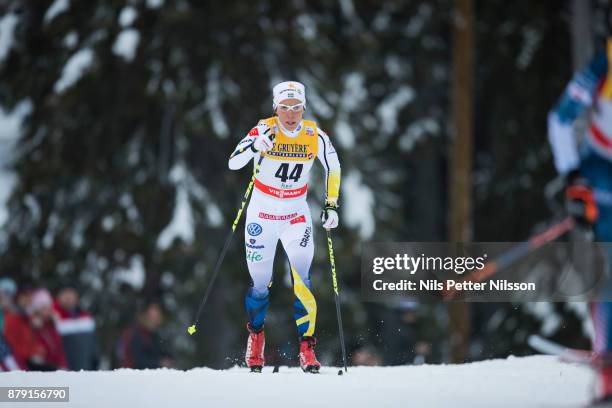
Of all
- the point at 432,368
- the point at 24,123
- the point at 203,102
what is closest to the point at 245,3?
the point at 203,102

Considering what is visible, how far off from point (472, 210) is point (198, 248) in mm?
7932

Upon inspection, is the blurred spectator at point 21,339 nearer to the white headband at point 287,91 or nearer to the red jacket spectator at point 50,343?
the red jacket spectator at point 50,343

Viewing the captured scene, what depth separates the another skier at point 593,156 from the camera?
620 centimetres

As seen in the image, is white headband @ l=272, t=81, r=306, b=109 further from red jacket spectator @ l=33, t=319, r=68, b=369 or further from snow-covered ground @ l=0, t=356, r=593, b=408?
red jacket spectator @ l=33, t=319, r=68, b=369

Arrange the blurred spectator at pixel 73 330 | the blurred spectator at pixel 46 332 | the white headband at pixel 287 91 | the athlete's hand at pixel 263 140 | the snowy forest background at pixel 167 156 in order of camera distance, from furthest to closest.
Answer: the snowy forest background at pixel 167 156 < the blurred spectator at pixel 73 330 < the blurred spectator at pixel 46 332 < the white headband at pixel 287 91 < the athlete's hand at pixel 263 140

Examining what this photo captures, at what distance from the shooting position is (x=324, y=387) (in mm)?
7094

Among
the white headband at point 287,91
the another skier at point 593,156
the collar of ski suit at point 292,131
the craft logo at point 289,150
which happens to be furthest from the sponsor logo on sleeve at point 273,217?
the another skier at point 593,156

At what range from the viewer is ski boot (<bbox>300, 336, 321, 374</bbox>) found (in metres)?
7.67

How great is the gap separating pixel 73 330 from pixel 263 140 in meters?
4.36

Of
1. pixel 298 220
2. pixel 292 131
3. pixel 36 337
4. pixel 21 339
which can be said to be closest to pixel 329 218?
pixel 298 220

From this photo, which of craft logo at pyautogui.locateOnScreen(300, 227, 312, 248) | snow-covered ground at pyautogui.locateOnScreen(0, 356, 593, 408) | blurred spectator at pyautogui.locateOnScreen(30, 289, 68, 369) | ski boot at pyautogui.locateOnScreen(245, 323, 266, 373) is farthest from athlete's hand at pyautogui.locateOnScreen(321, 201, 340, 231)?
blurred spectator at pyautogui.locateOnScreen(30, 289, 68, 369)

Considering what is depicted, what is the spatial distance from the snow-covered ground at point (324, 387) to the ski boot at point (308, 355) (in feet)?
0.23

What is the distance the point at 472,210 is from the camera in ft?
73.1

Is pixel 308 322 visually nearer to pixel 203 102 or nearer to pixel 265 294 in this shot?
pixel 265 294
